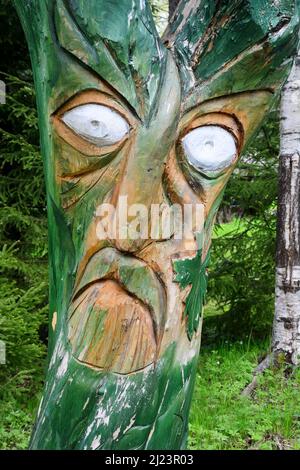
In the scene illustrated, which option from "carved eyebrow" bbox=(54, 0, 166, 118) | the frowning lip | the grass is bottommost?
the grass

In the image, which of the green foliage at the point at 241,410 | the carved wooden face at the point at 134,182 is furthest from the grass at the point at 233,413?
the carved wooden face at the point at 134,182

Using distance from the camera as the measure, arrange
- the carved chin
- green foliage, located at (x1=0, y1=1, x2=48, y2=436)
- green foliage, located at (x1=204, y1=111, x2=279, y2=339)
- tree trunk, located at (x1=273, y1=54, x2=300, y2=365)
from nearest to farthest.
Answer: the carved chin, green foliage, located at (x1=0, y1=1, x2=48, y2=436), tree trunk, located at (x1=273, y1=54, x2=300, y2=365), green foliage, located at (x1=204, y1=111, x2=279, y2=339)

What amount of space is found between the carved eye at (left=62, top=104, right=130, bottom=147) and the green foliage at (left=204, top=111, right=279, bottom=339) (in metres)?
3.09

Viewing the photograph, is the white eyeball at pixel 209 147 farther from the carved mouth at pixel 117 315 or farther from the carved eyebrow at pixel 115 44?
the carved mouth at pixel 117 315

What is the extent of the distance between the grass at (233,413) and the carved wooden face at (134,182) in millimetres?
1313

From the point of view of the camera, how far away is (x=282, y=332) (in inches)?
144

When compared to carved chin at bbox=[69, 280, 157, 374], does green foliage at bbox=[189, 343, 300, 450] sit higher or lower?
lower

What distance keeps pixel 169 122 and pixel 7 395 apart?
2.32 metres

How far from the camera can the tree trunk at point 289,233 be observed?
354 centimetres

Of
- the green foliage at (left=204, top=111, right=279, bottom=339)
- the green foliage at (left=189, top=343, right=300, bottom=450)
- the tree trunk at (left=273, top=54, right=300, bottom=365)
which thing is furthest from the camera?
the green foliage at (left=204, top=111, right=279, bottom=339)

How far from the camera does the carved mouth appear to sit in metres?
1.50

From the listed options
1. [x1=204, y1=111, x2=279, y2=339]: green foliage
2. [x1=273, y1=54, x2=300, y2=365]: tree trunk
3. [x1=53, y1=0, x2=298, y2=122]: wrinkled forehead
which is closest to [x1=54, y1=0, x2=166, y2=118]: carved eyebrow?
[x1=53, y1=0, x2=298, y2=122]: wrinkled forehead

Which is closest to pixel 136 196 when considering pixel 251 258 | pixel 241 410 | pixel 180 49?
pixel 180 49

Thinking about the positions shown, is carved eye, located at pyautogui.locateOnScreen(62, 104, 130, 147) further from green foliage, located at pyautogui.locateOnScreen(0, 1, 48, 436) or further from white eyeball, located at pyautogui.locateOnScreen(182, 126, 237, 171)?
green foliage, located at pyautogui.locateOnScreen(0, 1, 48, 436)
